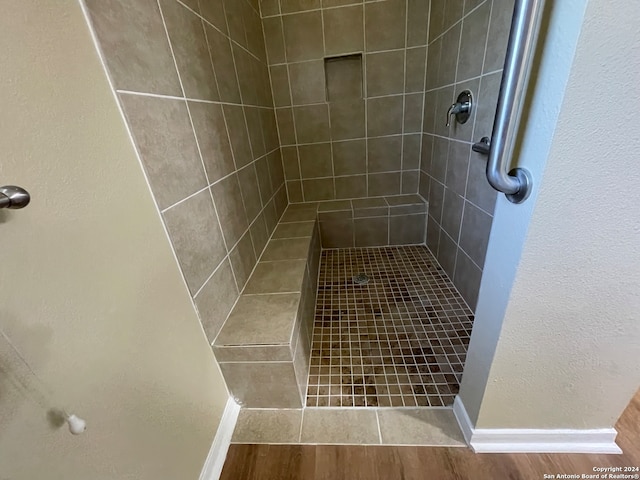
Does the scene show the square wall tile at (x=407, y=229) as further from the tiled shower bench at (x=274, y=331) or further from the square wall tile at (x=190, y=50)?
the square wall tile at (x=190, y=50)

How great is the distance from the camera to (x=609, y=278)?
0.59 m

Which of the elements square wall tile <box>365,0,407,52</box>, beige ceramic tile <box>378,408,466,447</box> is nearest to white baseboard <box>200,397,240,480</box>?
beige ceramic tile <box>378,408,466,447</box>

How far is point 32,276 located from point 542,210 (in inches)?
35.4

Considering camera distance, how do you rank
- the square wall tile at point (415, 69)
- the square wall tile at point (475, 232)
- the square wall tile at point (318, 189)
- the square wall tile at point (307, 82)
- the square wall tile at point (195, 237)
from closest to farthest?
the square wall tile at point (195, 237) < the square wall tile at point (475, 232) < the square wall tile at point (415, 69) < the square wall tile at point (307, 82) < the square wall tile at point (318, 189)

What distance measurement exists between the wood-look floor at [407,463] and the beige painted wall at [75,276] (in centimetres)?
29

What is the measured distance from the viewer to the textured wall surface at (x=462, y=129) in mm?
1078

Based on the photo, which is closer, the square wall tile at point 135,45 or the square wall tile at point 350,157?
the square wall tile at point 135,45

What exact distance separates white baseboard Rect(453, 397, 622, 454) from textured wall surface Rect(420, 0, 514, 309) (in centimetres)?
61

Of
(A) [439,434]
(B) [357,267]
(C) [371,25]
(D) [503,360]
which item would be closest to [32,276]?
(D) [503,360]

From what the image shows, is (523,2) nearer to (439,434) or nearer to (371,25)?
(439,434)

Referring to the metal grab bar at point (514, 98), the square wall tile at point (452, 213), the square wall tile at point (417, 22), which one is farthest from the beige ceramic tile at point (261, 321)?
the square wall tile at point (417, 22)

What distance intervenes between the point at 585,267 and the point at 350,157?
169 cm

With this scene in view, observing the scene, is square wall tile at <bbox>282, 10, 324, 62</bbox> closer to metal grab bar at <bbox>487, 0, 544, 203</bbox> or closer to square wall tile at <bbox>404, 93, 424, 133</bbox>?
square wall tile at <bbox>404, 93, 424, 133</bbox>

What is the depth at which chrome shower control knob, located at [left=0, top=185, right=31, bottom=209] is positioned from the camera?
334 millimetres
